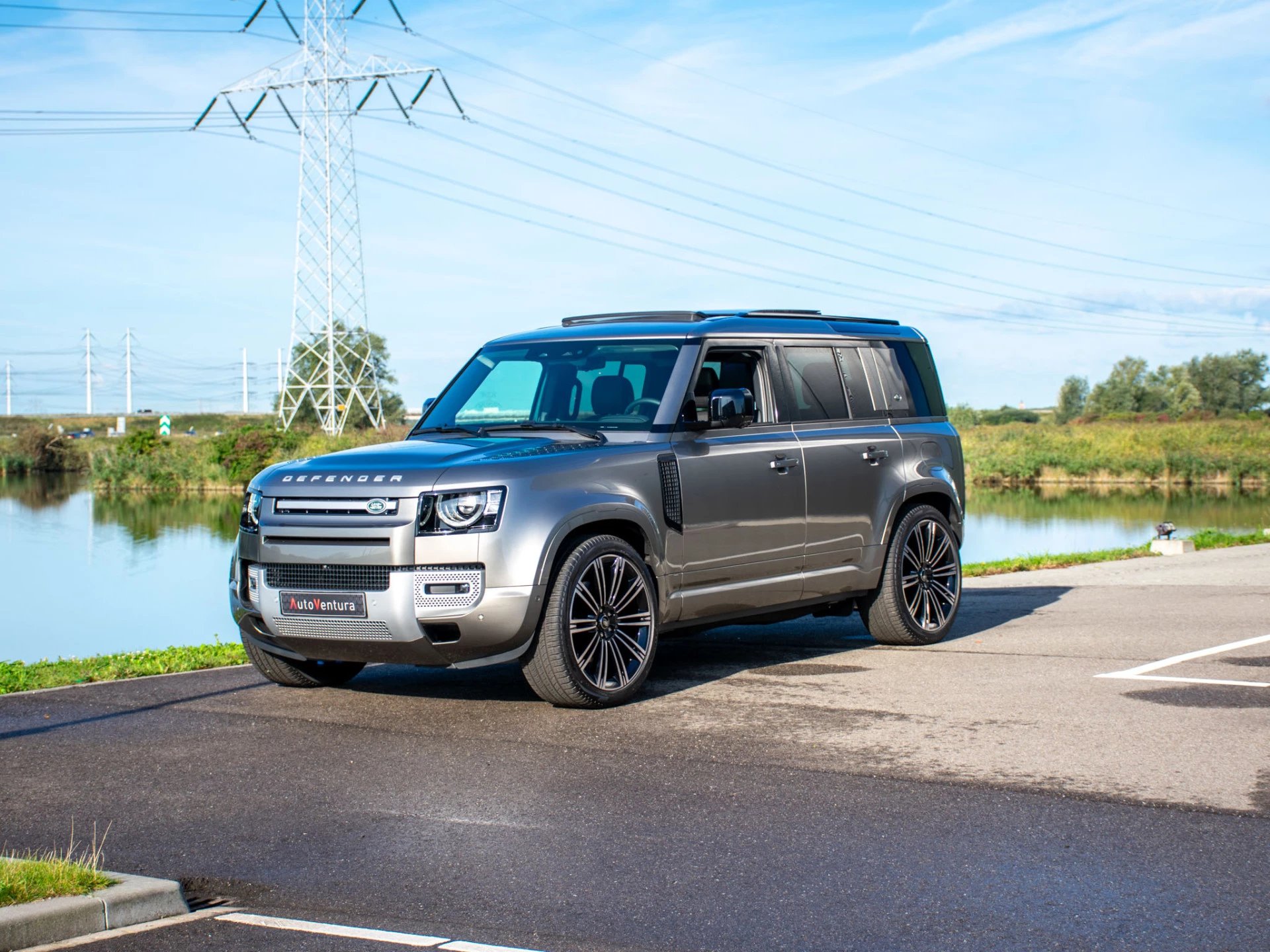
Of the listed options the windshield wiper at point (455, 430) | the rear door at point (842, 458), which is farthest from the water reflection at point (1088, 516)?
the windshield wiper at point (455, 430)

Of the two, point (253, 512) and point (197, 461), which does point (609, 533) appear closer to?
point (253, 512)

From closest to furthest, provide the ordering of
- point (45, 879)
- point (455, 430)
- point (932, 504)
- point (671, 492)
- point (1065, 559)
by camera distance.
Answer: point (45, 879), point (671, 492), point (455, 430), point (932, 504), point (1065, 559)

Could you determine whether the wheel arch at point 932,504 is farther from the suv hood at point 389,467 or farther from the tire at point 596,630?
the suv hood at point 389,467

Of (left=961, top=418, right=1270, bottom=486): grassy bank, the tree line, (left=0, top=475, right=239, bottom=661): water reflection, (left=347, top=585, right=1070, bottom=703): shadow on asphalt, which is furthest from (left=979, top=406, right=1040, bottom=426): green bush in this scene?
(left=347, top=585, right=1070, bottom=703): shadow on asphalt

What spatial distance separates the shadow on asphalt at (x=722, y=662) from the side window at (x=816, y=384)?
5.67 feet

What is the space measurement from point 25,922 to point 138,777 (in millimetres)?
2281

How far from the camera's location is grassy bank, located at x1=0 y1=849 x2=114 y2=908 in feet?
14.8

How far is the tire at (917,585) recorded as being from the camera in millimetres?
10367

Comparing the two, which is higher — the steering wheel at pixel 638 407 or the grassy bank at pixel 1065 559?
the steering wheel at pixel 638 407

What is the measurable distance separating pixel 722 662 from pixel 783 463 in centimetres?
159

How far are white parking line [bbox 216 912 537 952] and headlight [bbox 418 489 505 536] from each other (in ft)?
10.3

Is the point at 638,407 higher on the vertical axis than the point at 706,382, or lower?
lower

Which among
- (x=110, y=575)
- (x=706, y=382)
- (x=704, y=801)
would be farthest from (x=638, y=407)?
(x=110, y=575)

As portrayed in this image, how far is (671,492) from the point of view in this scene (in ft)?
28.0
